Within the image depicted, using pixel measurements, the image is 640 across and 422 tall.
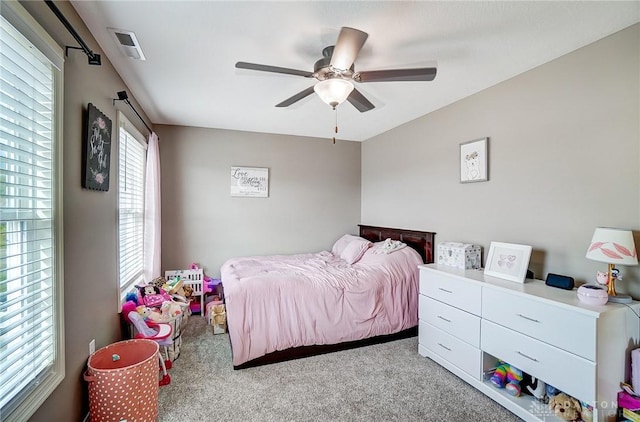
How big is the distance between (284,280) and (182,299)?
4.01ft

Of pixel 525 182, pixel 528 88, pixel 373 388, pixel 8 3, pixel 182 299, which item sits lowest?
pixel 373 388

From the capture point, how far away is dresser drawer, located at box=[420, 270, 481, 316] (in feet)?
7.47

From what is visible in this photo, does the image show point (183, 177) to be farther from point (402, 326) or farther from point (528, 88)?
point (528, 88)

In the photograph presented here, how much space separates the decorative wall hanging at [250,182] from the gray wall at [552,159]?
2348 mm

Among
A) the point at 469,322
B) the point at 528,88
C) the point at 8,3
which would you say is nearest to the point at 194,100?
the point at 8,3

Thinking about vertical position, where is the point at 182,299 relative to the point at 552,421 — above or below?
above

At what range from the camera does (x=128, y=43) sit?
198cm

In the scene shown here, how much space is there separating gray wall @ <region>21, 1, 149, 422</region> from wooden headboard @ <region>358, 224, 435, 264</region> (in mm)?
3072

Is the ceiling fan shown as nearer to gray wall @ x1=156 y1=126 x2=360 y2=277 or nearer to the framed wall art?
the framed wall art

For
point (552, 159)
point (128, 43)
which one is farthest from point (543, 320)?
point (128, 43)

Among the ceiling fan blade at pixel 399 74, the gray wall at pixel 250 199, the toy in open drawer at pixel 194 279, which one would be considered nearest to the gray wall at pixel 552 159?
the ceiling fan blade at pixel 399 74

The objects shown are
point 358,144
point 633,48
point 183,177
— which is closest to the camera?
point 633,48

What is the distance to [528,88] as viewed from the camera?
2.38 metres

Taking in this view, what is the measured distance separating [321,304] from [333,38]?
2.17 metres
